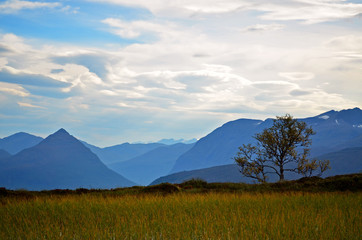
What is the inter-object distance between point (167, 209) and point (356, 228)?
9.79 meters

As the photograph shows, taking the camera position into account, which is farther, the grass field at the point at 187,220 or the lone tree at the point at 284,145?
the lone tree at the point at 284,145

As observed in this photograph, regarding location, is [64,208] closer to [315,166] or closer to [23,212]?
[23,212]

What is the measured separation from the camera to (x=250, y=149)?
5909 centimetres

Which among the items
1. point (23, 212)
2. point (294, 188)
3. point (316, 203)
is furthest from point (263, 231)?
point (294, 188)

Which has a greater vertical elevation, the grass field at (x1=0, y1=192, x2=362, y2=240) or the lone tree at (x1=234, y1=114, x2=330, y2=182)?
the lone tree at (x1=234, y1=114, x2=330, y2=182)

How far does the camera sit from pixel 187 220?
17.1 meters

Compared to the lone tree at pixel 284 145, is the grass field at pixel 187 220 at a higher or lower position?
lower

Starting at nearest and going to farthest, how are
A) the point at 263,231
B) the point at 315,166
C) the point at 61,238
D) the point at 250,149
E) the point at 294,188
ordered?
the point at 61,238 → the point at 263,231 → the point at 294,188 → the point at 315,166 → the point at 250,149

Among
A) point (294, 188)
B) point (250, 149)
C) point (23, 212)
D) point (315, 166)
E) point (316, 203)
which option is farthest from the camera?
point (250, 149)

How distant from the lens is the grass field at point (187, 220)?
1395 cm

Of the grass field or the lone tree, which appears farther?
the lone tree

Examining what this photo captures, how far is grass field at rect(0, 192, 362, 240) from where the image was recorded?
45.8 feet

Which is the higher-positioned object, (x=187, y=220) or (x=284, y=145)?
(x=284, y=145)

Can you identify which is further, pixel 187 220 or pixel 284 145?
pixel 284 145
